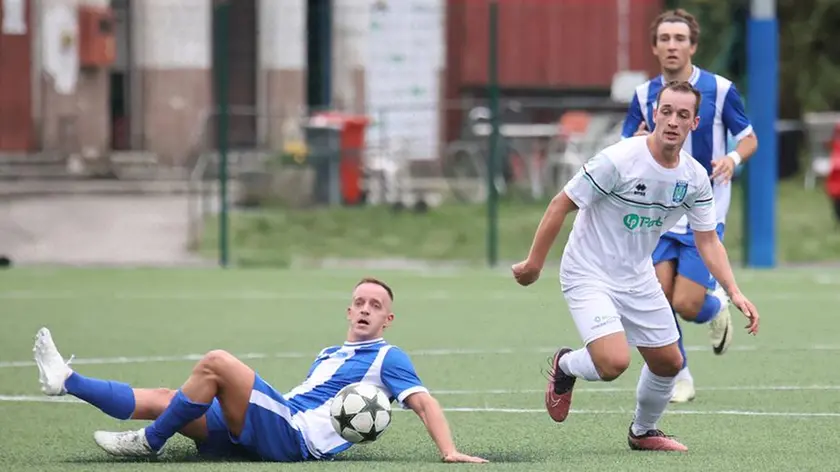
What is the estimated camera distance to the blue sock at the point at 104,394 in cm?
788

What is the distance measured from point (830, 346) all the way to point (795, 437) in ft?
14.1

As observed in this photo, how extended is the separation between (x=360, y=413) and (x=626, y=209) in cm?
154

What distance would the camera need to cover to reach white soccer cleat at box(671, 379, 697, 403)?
10414 mm

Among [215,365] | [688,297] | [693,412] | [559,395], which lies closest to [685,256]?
[688,297]

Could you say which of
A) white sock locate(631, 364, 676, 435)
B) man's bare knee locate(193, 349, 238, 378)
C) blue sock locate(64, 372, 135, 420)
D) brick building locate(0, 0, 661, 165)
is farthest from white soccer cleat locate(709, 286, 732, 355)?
brick building locate(0, 0, 661, 165)

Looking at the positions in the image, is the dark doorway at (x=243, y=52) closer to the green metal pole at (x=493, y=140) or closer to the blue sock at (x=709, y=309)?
the green metal pole at (x=493, y=140)

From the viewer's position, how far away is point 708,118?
10609mm

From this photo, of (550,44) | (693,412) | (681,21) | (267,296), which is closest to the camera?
(693,412)

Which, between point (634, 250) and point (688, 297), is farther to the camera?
point (688, 297)

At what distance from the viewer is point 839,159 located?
81.3ft

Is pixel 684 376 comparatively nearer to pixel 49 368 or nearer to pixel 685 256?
pixel 685 256

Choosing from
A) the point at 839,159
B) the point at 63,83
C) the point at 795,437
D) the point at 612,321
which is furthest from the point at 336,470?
the point at 63,83

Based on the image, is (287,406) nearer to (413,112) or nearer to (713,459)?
(713,459)

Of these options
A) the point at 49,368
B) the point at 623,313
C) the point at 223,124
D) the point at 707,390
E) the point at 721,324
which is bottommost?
the point at 707,390
